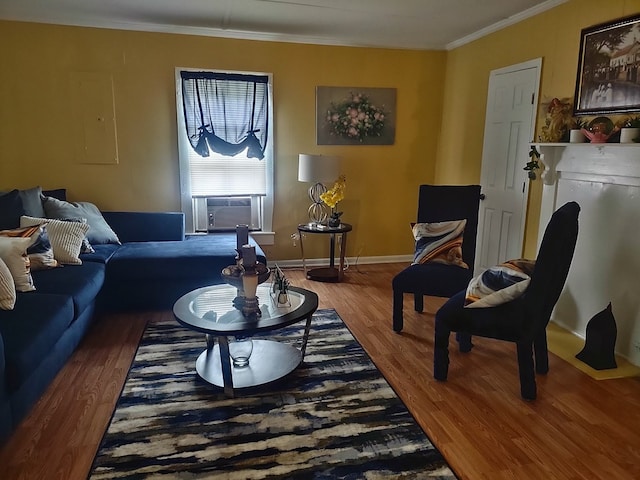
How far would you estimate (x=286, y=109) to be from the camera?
15.5 ft

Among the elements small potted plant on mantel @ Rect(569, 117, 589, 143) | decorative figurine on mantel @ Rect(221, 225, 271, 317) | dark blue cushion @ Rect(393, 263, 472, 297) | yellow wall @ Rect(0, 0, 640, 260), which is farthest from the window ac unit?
small potted plant on mantel @ Rect(569, 117, 589, 143)

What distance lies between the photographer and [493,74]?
4168 millimetres

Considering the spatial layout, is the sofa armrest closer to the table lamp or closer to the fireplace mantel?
the table lamp

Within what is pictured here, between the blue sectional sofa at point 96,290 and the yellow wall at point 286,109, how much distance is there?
50 centimetres

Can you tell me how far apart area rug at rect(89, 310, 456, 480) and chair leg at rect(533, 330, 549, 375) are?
0.91 m

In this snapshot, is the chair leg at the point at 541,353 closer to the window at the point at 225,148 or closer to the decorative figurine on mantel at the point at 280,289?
the decorative figurine on mantel at the point at 280,289

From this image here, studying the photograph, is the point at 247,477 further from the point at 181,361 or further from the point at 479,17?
the point at 479,17

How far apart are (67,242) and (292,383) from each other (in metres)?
1.99

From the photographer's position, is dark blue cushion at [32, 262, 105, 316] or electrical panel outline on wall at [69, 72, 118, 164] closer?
dark blue cushion at [32, 262, 105, 316]

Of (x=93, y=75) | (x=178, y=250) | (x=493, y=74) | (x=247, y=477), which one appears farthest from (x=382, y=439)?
(x=93, y=75)

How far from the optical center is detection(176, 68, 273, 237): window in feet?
14.6

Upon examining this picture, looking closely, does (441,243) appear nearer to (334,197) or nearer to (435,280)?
(435,280)

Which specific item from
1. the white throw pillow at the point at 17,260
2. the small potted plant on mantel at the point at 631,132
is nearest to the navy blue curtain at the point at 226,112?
the white throw pillow at the point at 17,260

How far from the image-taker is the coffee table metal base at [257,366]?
8.12 ft
